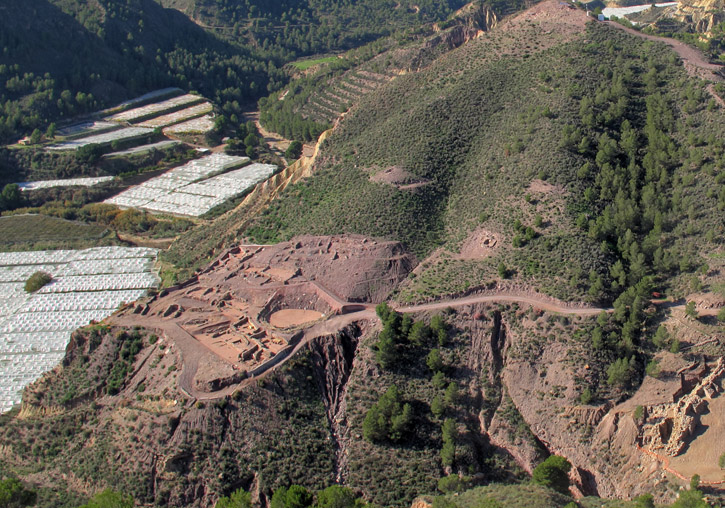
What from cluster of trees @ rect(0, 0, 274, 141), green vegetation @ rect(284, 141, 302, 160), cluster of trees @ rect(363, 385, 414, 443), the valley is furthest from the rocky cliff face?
cluster of trees @ rect(363, 385, 414, 443)

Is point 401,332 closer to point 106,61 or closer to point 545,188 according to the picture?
point 545,188

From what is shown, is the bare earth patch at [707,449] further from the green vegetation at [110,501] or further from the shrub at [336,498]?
the green vegetation at [110,501]

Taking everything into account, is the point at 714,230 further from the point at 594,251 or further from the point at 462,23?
the point at 462,23

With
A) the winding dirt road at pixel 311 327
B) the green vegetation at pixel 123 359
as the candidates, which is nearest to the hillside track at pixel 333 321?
the winding dirt road at pixel 311 327

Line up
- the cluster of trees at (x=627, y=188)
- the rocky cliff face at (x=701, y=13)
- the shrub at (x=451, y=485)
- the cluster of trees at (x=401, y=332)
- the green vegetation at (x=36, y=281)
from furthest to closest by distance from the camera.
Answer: the rocky cliff face at (x=701, y=13) → the green vegetation at (x=36, y=281) → the cluster of trees at (x=627, y=188) → the cluster of trees at (x=401, y=332) → the shrub at (x=451, y=485)

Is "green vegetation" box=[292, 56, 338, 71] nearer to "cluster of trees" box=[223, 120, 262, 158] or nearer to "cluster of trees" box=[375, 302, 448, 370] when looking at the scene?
"cluster of trees" box=[223, 120, 262, 158]

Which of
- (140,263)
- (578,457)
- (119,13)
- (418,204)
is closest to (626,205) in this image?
(418,204)

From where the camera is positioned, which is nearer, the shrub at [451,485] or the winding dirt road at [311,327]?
the shrub at [451,485]
